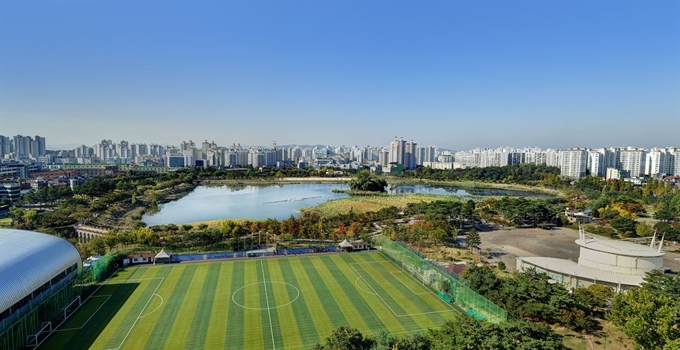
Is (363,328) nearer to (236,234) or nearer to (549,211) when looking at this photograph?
(236,234)

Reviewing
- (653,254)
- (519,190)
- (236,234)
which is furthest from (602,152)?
(236,234)

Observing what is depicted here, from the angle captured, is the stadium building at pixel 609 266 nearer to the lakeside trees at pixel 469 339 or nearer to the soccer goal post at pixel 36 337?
the lakeside trees at pixel 469 339

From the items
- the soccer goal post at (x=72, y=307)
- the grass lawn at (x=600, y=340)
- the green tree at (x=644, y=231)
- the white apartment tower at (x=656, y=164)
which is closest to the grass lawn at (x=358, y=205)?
the green tree at (x=644, y=231)

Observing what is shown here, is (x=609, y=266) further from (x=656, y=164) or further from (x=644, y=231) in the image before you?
(x=656, y=164)

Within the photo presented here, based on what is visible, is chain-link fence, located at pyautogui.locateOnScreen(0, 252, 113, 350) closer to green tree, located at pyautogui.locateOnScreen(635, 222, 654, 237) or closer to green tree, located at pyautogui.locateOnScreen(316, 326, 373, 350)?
green tree, located at pyautogui.locateOnScreen(316, 326, 373, 350)

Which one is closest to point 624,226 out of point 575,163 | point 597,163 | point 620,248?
point 620,248
